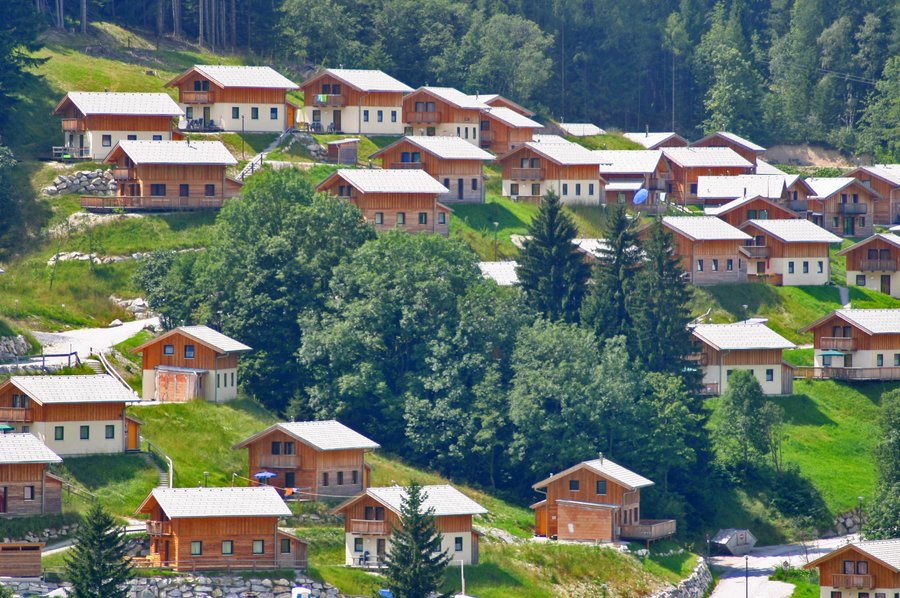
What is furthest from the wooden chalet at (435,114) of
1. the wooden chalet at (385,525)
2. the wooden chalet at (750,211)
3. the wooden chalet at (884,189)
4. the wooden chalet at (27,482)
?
the wooden chalet at (27,482)

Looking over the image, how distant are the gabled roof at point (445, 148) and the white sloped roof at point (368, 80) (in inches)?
252

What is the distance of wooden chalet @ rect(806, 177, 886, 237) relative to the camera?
157m

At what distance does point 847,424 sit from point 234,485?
39684 mm

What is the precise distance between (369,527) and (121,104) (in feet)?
163

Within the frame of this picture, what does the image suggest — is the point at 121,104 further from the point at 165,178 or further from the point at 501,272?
the point at 501,272

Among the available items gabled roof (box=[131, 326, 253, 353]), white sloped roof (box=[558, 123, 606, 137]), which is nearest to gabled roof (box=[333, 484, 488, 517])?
gabled roof (box=[131, 326, 253, 353])

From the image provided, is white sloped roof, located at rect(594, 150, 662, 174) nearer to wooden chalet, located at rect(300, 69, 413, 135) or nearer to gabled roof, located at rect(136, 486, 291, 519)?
wooden chalet, located at rect(300, 69, 413, 135)

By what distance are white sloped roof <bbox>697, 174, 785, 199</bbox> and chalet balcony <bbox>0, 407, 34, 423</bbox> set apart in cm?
6790

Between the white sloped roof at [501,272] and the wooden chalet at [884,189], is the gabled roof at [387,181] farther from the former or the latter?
the wooden chalet at [884,189]

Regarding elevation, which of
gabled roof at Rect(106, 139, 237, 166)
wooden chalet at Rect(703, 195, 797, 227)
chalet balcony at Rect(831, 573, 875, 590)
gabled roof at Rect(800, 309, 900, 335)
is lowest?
chalet balcony at Rect(831, 573, 875, 590)

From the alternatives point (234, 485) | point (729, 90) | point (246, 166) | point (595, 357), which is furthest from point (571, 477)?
point (729, 90)

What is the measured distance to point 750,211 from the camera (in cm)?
15000

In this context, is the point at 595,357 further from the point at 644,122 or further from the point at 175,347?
the point at 644,122

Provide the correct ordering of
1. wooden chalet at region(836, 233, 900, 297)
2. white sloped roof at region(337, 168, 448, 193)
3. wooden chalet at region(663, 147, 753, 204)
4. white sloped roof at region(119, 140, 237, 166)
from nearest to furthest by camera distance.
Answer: white sloped roof at region(119, 140, 237, 166)
white sloped roof at region(337, 168, 448, 193)
wooden chalet at region(836, 233, 900, 297)
wooden chalet at region(663, 147, 753, 204)
